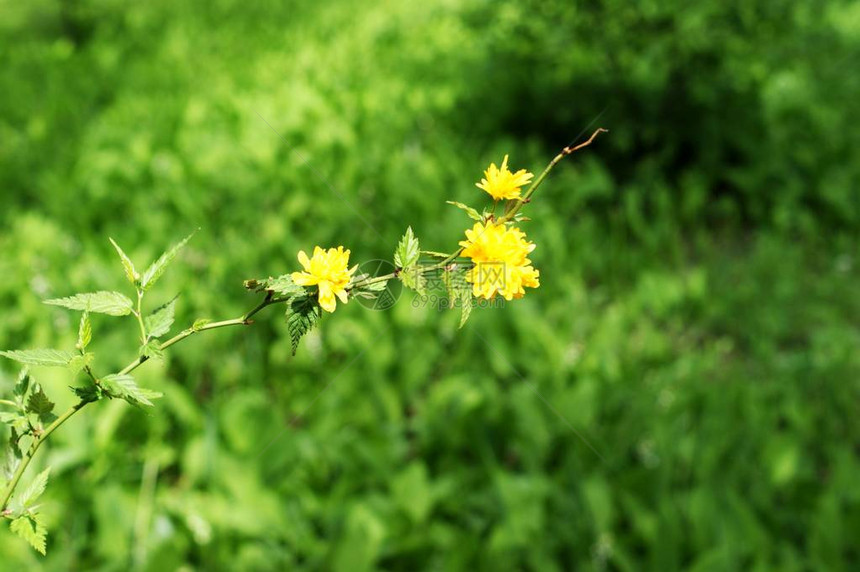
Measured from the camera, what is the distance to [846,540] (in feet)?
6.86

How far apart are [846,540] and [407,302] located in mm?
1644

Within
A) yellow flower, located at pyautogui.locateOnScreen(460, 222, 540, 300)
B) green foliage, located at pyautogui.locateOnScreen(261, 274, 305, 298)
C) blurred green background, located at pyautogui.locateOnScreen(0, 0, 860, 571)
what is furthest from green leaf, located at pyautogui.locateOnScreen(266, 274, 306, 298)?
blurred green background, located at pyautogui.locateOnScreen(0, 0, 860, 571)

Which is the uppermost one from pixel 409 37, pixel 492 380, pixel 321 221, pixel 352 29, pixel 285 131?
pixel 352 29

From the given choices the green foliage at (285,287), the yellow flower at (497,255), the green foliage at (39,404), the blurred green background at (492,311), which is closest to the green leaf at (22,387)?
the green foliage at (39,404)

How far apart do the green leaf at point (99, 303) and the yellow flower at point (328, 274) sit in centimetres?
14

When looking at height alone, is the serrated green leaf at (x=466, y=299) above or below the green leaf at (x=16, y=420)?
above

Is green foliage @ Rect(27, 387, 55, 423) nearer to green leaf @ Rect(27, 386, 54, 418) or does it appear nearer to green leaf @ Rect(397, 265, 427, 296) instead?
green leaf @ Rect(27, 386, 54, 418)

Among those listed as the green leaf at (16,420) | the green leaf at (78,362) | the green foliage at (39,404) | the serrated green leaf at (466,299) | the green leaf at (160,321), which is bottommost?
the green leaf at (16,420)

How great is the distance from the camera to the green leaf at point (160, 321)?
0.46 meters

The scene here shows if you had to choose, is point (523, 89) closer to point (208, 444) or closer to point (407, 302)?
point (407, 302)

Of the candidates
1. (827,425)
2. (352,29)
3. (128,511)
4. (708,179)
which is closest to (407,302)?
(128,511)

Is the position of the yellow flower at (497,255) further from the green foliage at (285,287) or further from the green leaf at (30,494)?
the green leaf at (30,494)

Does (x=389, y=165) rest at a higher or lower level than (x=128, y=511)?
higher

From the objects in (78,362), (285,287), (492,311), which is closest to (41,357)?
(78,362)
